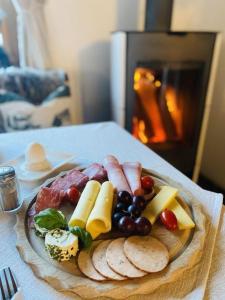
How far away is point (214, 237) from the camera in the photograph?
1.93 feet

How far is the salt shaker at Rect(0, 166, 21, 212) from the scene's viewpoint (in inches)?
26.1

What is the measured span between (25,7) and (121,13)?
677mm

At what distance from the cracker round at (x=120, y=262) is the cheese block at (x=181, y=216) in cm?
15

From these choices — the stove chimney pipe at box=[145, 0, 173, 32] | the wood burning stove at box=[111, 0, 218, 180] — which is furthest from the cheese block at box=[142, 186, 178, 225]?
the stove chimney pipe at box=[145, 0, 173, 32]

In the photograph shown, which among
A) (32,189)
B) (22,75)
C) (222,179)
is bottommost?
(222,179)

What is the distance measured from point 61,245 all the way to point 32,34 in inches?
58.7

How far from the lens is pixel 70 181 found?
74 centimetres

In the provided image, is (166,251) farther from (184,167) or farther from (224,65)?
(224,65)

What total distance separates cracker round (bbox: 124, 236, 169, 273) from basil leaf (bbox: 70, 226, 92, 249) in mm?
75

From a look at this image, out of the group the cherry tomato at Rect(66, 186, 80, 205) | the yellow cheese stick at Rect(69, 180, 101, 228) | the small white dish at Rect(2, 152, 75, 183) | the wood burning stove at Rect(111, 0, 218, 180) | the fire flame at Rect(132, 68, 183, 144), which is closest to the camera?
the yellow cheese stick at Rect(69, 180, 101, 228)

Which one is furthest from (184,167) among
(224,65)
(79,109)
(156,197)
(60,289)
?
(60,289)

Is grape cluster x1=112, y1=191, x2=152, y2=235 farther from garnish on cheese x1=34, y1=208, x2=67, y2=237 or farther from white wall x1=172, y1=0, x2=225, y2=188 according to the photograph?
white wall x1=172, y1=0, x2=225, y2=188

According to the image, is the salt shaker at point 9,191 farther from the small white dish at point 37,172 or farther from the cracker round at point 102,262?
the cracker round at point 102,262

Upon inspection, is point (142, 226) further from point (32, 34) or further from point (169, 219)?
point (32, 34)
